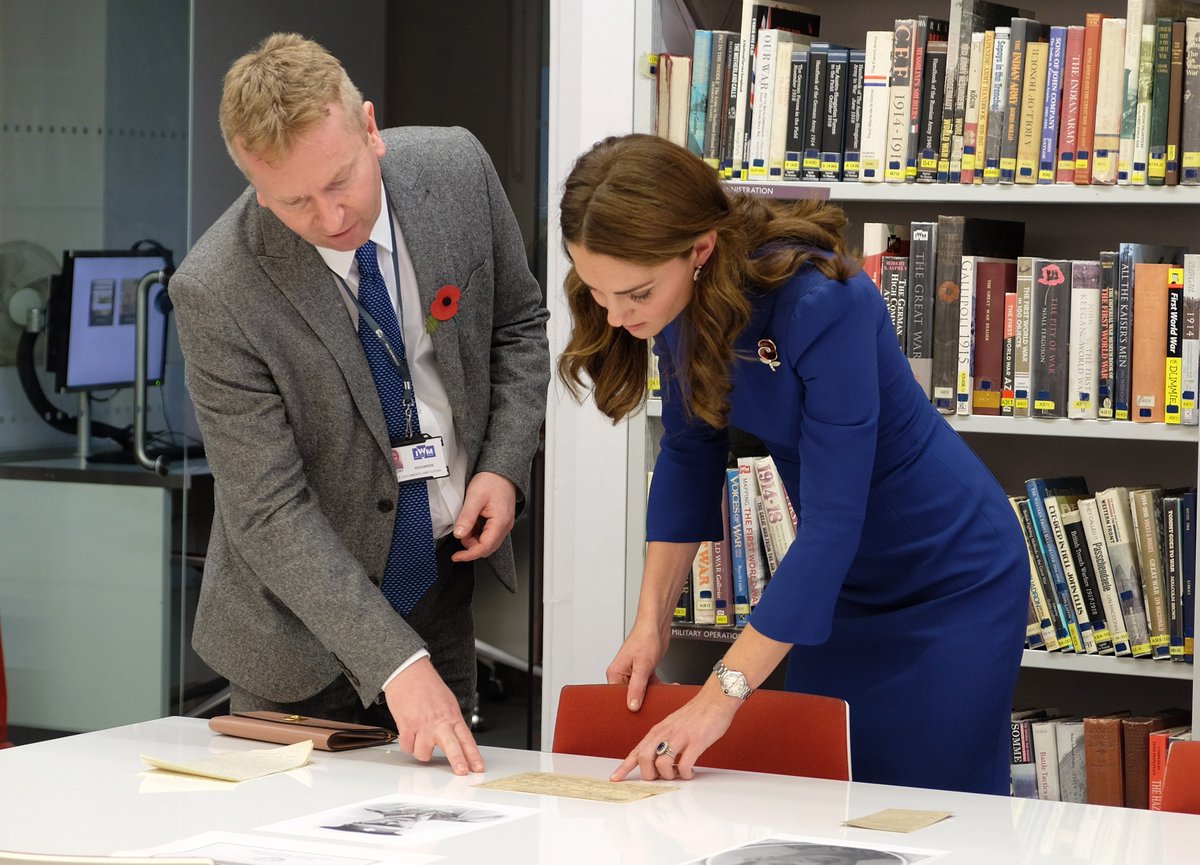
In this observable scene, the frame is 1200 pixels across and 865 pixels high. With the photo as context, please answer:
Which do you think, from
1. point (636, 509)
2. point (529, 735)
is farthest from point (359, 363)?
point (529, 735)

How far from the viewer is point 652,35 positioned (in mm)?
2951

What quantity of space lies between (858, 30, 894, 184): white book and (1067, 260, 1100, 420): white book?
41cm

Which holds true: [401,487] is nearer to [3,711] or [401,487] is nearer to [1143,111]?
[1143,111]

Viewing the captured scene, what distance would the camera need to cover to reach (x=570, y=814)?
4.86ft

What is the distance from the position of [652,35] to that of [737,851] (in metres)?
2.00

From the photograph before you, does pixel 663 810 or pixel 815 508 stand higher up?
pixel 815 508

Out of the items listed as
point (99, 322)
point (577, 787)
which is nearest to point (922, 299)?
point (577, 787)

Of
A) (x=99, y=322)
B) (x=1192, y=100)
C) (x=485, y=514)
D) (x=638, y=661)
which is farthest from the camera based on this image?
(x=99, y=322)

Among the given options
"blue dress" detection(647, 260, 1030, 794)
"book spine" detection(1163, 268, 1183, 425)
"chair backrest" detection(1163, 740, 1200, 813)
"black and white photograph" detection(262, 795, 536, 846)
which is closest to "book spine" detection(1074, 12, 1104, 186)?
"book spine" detection(1163, 268, 1183, 425)

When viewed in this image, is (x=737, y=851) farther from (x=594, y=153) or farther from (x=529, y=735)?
(x=529, y=735)

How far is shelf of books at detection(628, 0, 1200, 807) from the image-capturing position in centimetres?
261

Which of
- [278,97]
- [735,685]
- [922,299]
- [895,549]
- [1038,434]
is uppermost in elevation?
[278,97]

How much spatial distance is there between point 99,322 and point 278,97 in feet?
6.54

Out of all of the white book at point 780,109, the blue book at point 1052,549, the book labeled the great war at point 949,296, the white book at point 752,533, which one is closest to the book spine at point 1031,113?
the book labeled the great war at point 949,296
